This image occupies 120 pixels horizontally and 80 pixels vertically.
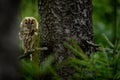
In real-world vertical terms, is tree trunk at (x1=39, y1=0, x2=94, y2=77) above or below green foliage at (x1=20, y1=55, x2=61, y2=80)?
above

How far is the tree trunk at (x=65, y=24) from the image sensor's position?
493 centimetres

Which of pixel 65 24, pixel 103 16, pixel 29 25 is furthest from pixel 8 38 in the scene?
pixel 103 16

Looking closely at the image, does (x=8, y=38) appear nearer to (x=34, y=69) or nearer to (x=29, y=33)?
(x=34, y=69)

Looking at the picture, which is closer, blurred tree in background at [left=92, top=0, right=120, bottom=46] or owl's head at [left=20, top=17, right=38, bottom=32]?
owl's head at [left=20, top=17, right=38, bottom=32]

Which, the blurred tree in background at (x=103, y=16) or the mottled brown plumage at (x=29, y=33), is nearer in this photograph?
the mottled brown plumage at (x=29, y=33)

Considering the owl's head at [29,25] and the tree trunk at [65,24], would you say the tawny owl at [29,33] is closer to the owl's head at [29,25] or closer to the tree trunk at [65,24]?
the owl's head at [29,25]

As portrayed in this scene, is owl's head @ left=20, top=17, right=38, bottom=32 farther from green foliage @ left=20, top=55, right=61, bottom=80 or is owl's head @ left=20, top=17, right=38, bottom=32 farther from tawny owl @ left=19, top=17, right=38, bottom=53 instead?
green foliage @ left=20, top=55, right=61, bottom=80

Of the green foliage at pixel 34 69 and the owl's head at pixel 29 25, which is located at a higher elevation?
the owl's head at pixel 29 25

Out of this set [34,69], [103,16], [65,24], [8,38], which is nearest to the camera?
[8,38]

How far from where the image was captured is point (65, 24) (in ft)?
16.2

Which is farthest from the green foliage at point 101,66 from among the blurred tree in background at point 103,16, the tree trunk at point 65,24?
the blurred tree in background at point 103,16

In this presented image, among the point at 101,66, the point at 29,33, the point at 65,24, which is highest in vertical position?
the point at 65,24

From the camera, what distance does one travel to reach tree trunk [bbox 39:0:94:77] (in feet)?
16.2

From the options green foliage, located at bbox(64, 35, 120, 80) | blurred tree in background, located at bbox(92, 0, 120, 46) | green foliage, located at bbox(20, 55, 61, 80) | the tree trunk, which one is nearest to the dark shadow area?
green foliage, located at bbox(20, 55, 61, 80)
